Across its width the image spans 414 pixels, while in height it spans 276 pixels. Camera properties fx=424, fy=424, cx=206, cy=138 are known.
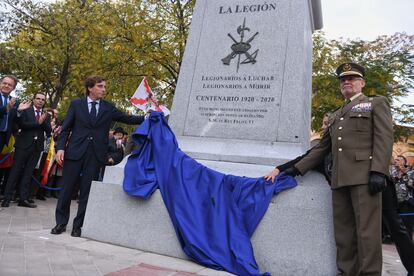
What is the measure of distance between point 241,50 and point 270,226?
254 centimetres

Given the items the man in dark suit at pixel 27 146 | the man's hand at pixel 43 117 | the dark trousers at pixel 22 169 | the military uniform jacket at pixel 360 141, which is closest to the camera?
the military uniform jacket at pixel 360 141

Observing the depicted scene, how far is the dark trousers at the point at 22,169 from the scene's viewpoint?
7.67 m

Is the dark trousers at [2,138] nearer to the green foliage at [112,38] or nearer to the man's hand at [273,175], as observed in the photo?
the man's hand at [273,175]

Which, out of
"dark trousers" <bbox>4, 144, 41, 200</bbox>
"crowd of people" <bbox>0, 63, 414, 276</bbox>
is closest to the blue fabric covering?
"crowd of people" <bbox>0, 63, 414, 276</bbox>

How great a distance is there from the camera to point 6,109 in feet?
23.1


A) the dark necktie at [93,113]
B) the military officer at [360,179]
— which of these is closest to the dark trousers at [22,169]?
the dark necktie at [93,113]

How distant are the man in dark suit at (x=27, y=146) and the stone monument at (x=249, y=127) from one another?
3.35 metres

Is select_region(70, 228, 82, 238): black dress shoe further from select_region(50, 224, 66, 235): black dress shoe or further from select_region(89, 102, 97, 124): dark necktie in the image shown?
select_region(89, 102, 97, 124): dark necktie

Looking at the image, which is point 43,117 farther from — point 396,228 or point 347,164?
point 396,228

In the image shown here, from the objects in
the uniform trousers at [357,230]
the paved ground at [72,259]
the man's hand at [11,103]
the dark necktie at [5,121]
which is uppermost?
the man's hand at [11,103]

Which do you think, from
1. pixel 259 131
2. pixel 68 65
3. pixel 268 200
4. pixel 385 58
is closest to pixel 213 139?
pixel 259 131

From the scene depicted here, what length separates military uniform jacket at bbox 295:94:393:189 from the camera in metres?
3.90

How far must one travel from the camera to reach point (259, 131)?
5.30 m

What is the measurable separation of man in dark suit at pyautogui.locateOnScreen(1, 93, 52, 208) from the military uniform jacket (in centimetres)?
548
